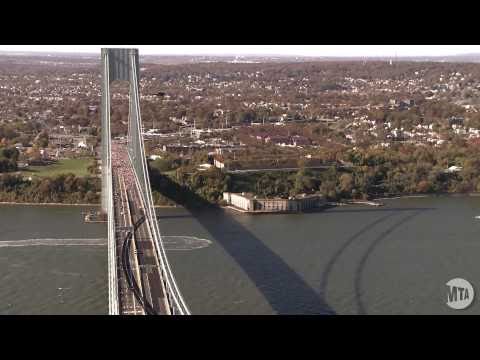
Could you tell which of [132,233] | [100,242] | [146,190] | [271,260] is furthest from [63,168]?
[271,260]

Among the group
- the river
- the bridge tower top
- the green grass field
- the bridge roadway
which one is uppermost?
the bridge tower top

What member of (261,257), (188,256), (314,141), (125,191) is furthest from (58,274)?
(314,141)

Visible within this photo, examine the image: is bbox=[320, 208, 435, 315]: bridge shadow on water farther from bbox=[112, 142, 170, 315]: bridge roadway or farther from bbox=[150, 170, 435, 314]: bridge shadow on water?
bbox=[112, 142, 170, 315]: bridge roadway

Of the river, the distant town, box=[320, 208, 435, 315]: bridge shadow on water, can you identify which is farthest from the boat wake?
the distant town

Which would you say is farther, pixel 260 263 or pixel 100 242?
pixel 100 242

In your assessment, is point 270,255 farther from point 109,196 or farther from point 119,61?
point 119,61

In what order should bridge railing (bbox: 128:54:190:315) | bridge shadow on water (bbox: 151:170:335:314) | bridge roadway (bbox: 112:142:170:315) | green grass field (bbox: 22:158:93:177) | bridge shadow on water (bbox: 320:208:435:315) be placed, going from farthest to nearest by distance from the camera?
green grass field (bbox: 22:158:93:177) < bridge shadow on water (bbox: 320:208:435:315) < bridge shadow on water (bbox: 151:170:335:314) < bridge roadway (bbox: 112:142:170:315) < bridge railing (bbox: 128:54:190:315)
